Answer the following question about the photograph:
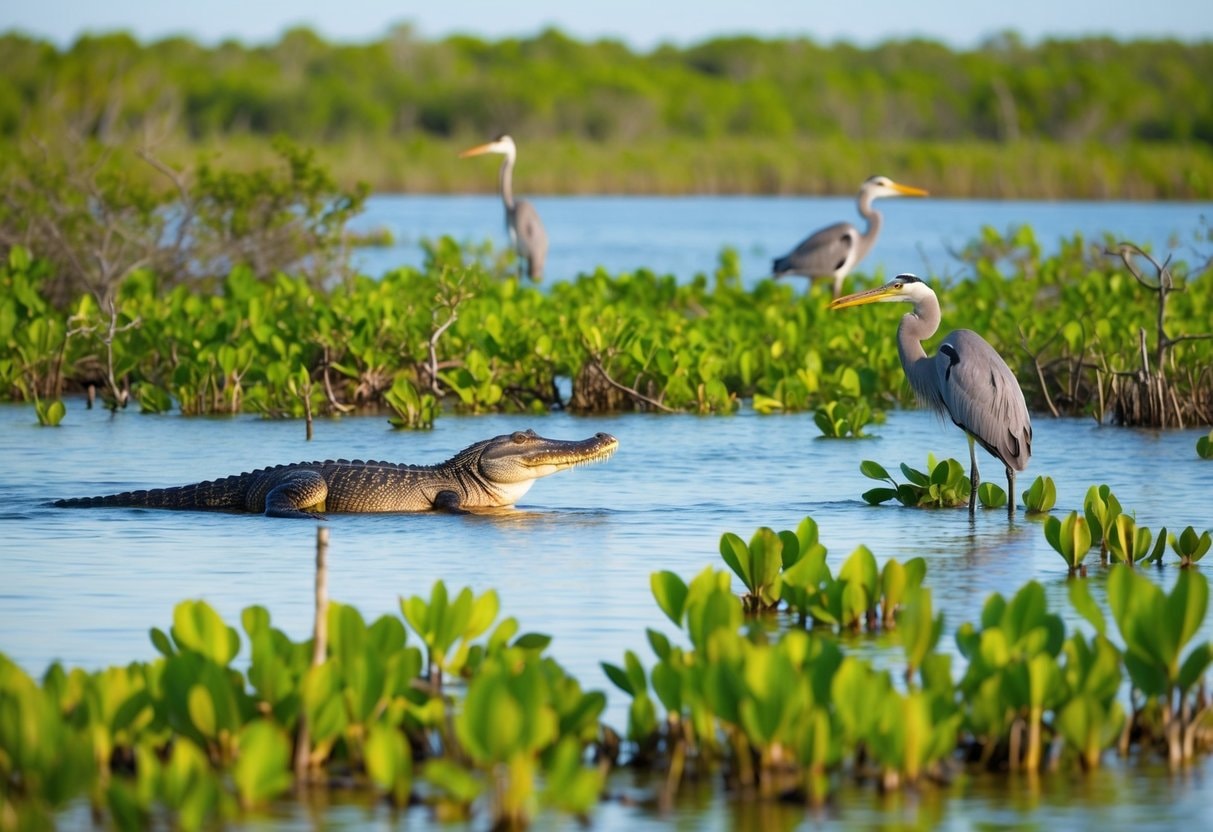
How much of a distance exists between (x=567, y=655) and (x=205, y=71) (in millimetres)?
63179

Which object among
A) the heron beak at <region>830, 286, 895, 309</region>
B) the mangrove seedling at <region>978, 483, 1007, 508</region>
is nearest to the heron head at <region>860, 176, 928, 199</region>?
the heron beak at <region>830, 286, 895, 309</region>

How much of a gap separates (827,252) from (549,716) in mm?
14575

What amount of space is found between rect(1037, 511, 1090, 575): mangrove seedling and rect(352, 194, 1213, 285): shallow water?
11.0 m

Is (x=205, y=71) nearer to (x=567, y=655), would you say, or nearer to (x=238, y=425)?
(x=238, y=425)

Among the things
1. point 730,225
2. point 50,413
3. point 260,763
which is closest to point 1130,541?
point 260,763

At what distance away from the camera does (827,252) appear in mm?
19031

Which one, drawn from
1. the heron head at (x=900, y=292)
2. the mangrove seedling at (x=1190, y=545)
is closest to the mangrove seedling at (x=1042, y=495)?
the heron head at (x=900, y=292)

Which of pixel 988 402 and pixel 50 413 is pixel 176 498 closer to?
pixel 50 413

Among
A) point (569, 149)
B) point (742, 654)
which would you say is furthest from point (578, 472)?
point (569, 149)

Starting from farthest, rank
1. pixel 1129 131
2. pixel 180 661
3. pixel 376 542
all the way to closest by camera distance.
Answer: pixel 1129 131, pixel 376 542, pixel 180 661

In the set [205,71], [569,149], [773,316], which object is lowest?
[773,316]

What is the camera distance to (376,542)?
29.6ft

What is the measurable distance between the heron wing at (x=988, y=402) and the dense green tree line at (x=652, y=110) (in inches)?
1061

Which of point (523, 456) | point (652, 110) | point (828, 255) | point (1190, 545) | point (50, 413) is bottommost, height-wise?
point (1190, 545)
